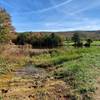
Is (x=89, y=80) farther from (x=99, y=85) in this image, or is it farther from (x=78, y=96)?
(x=78, y=96)

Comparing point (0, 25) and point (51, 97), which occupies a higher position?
point (0, 25)

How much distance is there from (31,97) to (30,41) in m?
58.3

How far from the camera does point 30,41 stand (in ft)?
225

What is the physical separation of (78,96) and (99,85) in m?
2.22

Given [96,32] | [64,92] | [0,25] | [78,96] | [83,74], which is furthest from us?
[96,32]

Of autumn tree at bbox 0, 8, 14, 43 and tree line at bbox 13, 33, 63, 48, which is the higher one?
autumn tree at bbox 0, 8, 14, 43

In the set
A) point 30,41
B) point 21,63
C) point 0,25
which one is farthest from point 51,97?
point 30,41

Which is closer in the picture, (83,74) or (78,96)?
(78,96)

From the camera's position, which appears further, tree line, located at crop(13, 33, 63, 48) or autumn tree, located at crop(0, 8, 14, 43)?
tree line, located at crop(13, 33, 63, 48)

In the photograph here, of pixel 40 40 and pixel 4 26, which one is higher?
pixel 4 26

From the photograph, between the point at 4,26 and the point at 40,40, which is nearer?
the point at 4,26

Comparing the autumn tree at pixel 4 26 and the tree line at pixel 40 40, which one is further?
the tree line at pixel 40 40

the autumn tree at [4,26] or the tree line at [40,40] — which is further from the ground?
the autumn tree at [4,26]

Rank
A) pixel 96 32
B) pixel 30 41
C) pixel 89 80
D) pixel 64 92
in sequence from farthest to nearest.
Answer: pixel 96 32 → pixel 30 41 → pixel 89 80 → pixel 64 92
